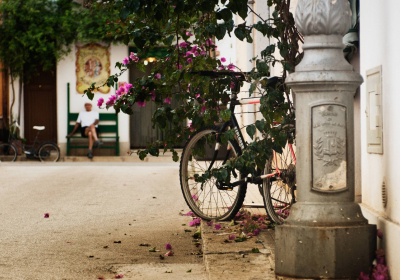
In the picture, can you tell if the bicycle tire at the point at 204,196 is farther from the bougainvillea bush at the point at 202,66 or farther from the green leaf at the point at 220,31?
the green leaf at the point at 220,31

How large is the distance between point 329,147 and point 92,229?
2773 millimetres

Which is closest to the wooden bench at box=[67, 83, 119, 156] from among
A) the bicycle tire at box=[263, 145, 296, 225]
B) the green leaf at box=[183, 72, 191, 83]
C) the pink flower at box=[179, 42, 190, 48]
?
the pink flower at box=[179, 42, 190, 48]

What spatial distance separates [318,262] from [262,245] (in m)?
1.00

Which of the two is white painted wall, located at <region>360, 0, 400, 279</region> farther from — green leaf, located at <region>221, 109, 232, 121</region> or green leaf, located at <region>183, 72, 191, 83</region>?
green leaf, located at <region>183, 72, 191, 83</region>

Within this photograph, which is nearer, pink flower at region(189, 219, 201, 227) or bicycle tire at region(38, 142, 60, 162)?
pink flower at region(189, 219, 201, 227)

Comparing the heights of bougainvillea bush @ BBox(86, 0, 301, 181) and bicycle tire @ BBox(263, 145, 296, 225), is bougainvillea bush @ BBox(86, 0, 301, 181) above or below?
above

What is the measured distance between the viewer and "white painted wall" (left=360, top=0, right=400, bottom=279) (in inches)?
106

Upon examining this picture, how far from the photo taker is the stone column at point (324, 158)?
2.79 metres

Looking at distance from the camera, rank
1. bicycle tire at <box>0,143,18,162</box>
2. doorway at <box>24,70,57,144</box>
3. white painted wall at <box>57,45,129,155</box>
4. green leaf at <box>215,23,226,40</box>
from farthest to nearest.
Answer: doorway at <box>24,70,57,144</box>, white painted wall at <box>57,45,129,155</box>, bicycle tire at <box>0,143,18,162</box>, green leaf at <box>215,23,226,40</box>

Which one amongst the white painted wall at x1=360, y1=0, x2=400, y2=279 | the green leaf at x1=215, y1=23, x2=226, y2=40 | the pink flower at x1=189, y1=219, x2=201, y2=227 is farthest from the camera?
the pink flower at x1=189, y1=219, x2=201, y2=227

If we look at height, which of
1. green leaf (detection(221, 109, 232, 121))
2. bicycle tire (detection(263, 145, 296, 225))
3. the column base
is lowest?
the column base

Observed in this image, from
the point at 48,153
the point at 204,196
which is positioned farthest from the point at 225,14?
the point at 48,153

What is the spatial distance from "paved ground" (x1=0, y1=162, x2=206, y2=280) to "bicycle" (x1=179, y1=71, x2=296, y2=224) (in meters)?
0.32

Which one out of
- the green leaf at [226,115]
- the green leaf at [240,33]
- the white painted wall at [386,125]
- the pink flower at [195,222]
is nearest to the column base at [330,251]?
the white painted wall at [386,125]
